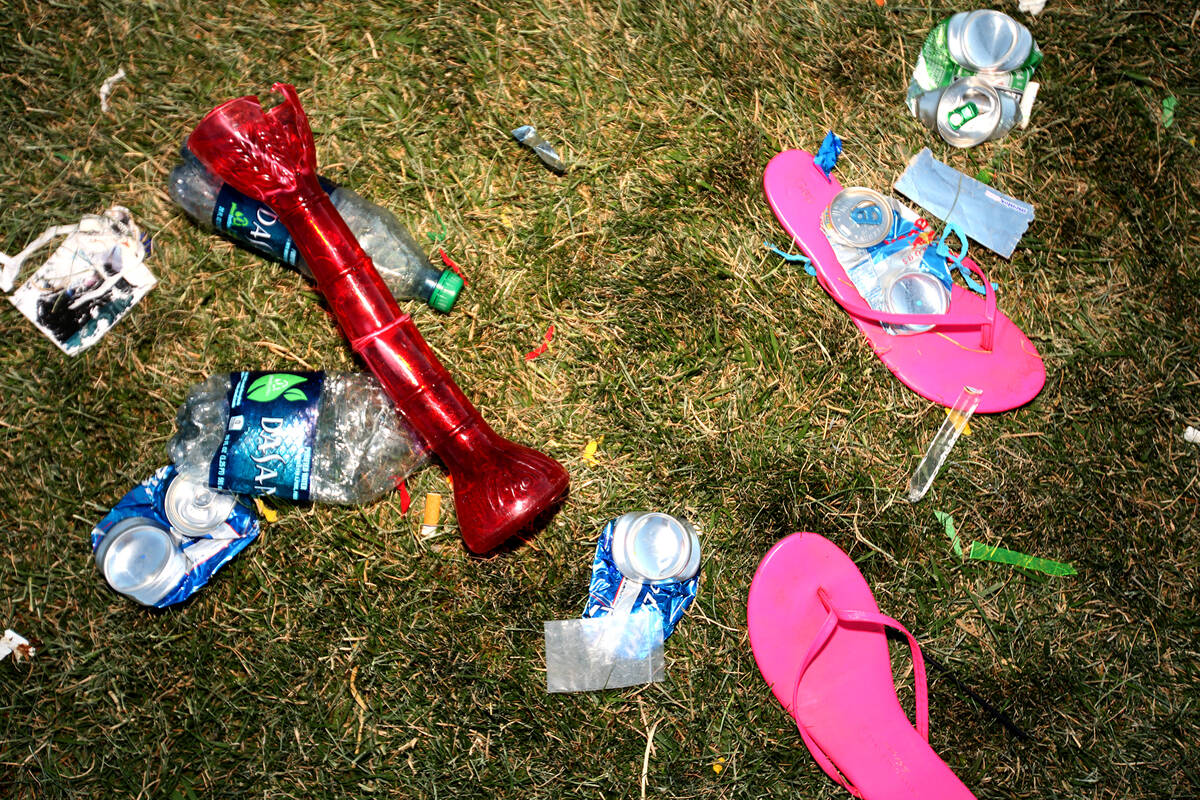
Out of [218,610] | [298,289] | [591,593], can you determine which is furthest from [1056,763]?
[298,289]

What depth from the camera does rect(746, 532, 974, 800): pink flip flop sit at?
7.74ft

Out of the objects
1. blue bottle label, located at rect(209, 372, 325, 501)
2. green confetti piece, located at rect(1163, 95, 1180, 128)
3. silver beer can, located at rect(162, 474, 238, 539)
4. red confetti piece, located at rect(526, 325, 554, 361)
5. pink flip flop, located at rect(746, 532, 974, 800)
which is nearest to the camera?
blue bottle label, located at rect(209, 372, 325, 501)

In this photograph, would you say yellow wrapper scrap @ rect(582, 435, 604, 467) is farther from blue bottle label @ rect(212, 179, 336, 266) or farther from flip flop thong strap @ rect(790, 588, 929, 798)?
blue bottle label @ rect(212, 179, 336, 266)

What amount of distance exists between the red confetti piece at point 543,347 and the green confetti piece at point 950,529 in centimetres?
144

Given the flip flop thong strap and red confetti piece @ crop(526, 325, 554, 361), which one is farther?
red confetti piece @ crop(526, 325, 554, 361)

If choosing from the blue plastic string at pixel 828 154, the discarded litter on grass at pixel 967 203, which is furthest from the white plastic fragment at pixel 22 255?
the discarded litter on grass at pixel 967 203

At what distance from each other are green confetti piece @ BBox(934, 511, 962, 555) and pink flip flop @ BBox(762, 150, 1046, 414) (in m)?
0.38

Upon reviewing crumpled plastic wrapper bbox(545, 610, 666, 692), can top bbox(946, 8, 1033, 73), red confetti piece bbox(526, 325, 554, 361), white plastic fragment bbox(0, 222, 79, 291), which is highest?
can top bbox(946, 8, 1033, 73)

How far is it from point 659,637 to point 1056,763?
4.57ft

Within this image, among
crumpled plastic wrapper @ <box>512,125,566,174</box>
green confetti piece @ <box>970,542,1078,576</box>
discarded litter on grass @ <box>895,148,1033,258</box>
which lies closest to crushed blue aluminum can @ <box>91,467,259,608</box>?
crumpled plastic wrapper @ <box>512,125,566,174</box>

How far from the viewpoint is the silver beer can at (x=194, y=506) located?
2252 mm

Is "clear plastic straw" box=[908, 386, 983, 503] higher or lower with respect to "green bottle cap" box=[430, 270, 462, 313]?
lower

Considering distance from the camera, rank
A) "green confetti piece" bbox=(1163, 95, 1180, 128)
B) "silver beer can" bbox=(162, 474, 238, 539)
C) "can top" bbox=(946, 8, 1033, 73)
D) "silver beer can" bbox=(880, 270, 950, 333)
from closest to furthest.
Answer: "silver beer can" bbox=(162, 474, 238, 539) < "silver beer can" bbox=(880, 270, 950, 333) < "can top" bbox=(946, 8, 1033, 73) < "green confetti piece" bbox=(1163, 95, 1180, 128)

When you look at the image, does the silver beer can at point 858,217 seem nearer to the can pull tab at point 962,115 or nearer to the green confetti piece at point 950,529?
the can pull tab at point 962,115
